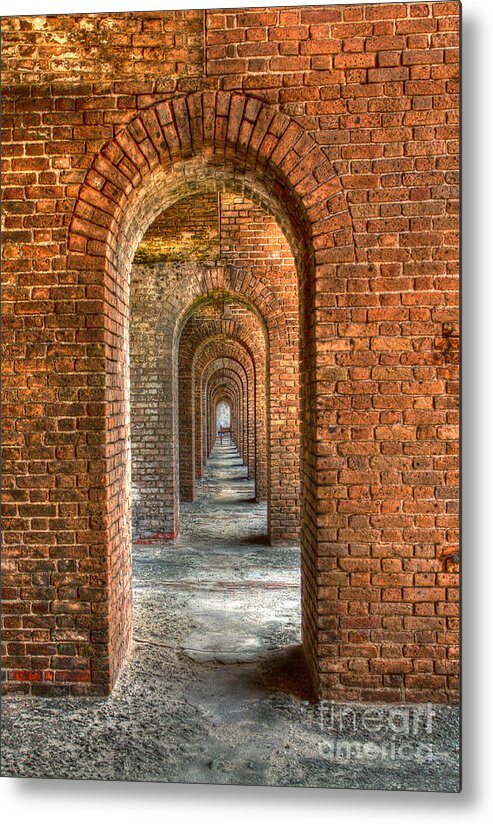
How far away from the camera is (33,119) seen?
11.3 feet

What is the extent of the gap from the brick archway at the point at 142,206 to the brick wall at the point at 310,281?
14 millimetres

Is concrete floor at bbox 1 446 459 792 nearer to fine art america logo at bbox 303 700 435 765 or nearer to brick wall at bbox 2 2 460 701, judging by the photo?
fine art america logo at bbox 303 700 435 765

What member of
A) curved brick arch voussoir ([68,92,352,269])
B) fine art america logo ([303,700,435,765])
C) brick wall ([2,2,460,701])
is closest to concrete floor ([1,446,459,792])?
fine art america logo ([303,700,435,765])

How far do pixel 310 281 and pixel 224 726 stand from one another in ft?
8.91

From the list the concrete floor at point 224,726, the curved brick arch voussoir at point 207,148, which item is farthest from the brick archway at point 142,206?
the concrete floor at point 224,726

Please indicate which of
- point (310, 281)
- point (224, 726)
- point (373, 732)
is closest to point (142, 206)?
point (310, 281)

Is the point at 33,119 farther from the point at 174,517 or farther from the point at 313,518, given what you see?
the point at 174,517

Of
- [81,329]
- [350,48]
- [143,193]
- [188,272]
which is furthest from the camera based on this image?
[188,272]

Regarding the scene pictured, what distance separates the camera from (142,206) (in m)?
4.04

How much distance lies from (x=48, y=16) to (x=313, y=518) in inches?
136

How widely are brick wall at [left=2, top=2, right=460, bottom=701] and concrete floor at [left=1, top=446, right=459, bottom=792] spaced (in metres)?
0.20

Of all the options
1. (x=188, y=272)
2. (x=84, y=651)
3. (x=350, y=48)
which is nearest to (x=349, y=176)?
(x=350, y=48)

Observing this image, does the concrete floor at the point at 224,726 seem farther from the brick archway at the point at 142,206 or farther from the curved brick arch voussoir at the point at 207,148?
the curved brick arch voussoir at the point at 207,148

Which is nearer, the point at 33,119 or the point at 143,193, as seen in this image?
the point at 33,119
